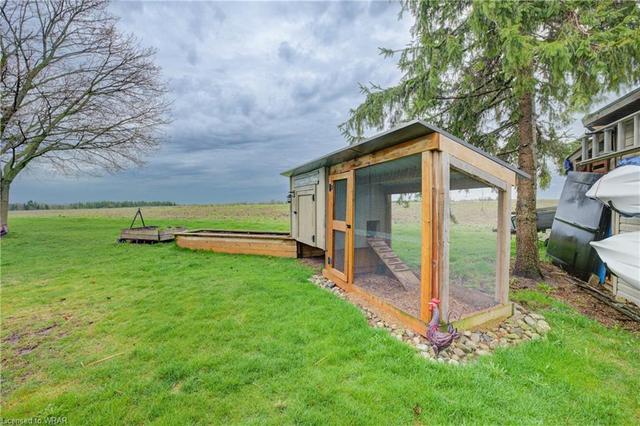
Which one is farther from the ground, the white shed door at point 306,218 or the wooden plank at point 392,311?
the white shed door at point 306,218

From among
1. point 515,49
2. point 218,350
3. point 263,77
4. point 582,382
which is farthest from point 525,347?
point 263,77

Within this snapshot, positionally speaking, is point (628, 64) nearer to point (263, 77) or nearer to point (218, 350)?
point (218, 350)

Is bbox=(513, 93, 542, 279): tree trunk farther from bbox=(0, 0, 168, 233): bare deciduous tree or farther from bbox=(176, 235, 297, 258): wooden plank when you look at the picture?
bbox=(0, 0, 168, 233): bare deciduous tree

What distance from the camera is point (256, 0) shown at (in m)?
6.82

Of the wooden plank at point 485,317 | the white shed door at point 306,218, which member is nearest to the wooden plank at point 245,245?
the white shed door at point 306,218

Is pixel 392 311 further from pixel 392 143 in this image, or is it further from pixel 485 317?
pixel 392 143

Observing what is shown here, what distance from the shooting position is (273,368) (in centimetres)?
255

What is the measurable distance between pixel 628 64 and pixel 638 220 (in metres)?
2.37

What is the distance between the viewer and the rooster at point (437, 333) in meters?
2.75

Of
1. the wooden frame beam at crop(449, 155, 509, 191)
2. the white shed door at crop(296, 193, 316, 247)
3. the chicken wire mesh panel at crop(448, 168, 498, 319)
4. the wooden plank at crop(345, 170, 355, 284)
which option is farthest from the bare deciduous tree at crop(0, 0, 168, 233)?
the chicken wire mesh panel at crop(448, 168, 498, 319)

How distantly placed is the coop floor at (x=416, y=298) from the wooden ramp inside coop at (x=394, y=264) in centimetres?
10

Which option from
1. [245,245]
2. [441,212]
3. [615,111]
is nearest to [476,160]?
[441,212]

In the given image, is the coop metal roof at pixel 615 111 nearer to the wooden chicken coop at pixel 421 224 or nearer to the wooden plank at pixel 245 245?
the wooden chicken coop at pixel 421 224

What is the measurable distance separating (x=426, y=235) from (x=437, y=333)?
1015 millimetres
